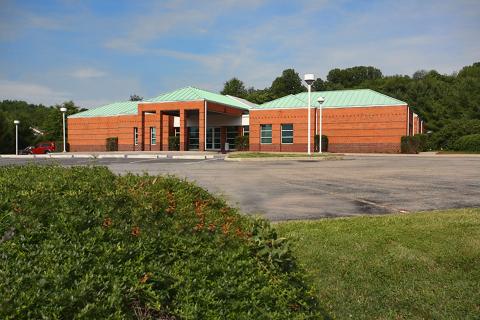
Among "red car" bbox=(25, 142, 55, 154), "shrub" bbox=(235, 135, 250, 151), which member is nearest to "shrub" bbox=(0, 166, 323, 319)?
"shrub" bbox=(235, 135, 250, 151)

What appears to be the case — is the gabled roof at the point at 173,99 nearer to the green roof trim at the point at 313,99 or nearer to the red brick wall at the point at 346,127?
the green roof trim at the point at 313,99

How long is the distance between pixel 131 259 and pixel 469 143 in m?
46.5

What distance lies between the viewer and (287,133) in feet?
153

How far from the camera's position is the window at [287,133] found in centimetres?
4641

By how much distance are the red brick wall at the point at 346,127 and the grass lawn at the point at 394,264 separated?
36075 mm

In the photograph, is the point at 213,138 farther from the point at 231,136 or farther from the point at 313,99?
the point at 313,99

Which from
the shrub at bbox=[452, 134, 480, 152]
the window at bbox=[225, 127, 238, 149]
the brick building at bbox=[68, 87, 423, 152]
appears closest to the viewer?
the shrub at bbox=[452, 134, 480, 152]

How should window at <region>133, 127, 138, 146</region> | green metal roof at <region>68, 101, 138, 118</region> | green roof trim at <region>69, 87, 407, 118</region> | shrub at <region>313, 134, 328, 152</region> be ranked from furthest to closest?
1. green metal roof at <region>68, 101, 138, 118</region>
2. window at <region>133, 127, 138, 146</region>
3. shrub at <region>313, 134, 328, 152</region>
4. green roof trim at <region>69, 87, 407, 118</region>

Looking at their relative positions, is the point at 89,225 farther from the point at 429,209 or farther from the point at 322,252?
the point at 429,209

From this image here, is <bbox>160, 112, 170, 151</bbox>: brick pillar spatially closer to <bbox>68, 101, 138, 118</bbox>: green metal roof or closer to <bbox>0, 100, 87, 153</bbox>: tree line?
<bbox>68, 101, 138, 118</bbox>: green metal roof

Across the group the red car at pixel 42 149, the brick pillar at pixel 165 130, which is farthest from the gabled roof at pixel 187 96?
the red car at pixel 42 149

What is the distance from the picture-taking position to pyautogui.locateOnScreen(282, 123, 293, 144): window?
1827 inches

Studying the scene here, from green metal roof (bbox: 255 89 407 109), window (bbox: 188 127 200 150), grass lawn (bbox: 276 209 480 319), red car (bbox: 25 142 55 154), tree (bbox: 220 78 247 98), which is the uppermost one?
tree (bbox: 220 78 247 98)

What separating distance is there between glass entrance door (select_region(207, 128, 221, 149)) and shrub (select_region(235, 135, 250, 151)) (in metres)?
5.21
